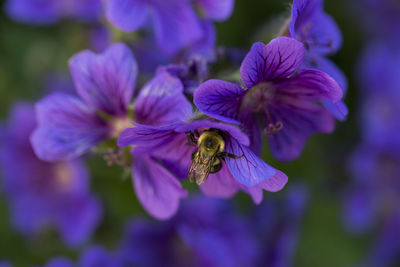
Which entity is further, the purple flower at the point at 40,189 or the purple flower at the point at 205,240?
the purple flower at the point at 40,189

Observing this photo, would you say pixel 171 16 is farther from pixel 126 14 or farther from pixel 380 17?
pixel 380 17

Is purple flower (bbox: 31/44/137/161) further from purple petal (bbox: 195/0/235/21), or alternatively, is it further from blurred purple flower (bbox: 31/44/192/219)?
purple petal (bbox: 195/0/235/21)

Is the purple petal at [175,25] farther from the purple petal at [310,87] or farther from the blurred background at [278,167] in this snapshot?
the blurred background at [278,167]

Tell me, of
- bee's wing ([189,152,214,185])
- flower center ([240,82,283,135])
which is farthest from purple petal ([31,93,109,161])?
flower center ([240,82,283,135])

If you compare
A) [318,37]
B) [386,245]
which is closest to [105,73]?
[318,37]

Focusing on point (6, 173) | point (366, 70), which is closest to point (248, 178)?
point (6, 173)

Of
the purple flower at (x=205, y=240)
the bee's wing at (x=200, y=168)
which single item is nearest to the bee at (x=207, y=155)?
the bee's wing at (x=200, y=168)

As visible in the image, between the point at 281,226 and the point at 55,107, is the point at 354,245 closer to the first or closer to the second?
the point at 281,226
